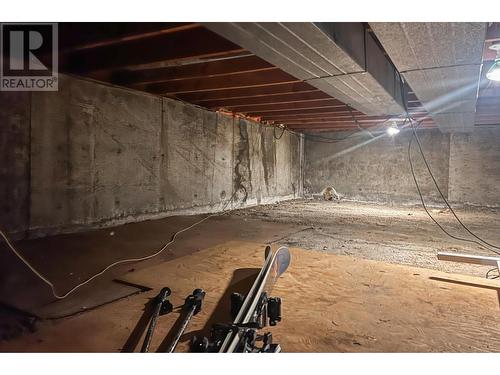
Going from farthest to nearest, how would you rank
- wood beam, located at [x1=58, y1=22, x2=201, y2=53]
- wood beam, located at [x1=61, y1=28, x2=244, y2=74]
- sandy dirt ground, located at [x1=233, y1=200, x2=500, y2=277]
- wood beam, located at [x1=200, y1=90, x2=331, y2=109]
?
wood beam, located at [x1=200, y1=90, x2=331, y2=109], sandy dirt ground, located at [x1=233, y1=200, x2=500, y2=277], wood beam, located at [x1=61, y1=28, x2=244, y2=74], wood beam, located at [x1=58, y1=22, x2=201, y2=53]

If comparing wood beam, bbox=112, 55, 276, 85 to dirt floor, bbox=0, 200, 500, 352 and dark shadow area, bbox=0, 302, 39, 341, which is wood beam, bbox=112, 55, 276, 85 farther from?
dark shadow area, bbox=0, 302, 39, 341

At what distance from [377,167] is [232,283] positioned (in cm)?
734

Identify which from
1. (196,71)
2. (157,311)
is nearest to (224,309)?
(157,311)

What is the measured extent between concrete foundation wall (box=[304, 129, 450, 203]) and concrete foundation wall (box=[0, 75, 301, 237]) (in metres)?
3.41

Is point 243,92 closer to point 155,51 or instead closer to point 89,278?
point 155,51

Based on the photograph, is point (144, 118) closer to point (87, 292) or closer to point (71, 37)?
point (71, 37)

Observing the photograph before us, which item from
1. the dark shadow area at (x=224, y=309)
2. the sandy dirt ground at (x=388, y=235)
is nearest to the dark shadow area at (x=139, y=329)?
the dark shadow area at (x=224, y=309)

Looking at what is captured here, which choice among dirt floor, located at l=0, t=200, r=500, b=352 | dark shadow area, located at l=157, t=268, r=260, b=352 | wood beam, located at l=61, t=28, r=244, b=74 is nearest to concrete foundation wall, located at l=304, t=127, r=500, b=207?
dirt floor, located at l=0, t=200, r=500, b=352

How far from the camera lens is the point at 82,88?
3824mm

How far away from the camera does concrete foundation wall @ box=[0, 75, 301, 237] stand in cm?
328

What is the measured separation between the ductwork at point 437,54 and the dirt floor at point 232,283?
1.62 meters
